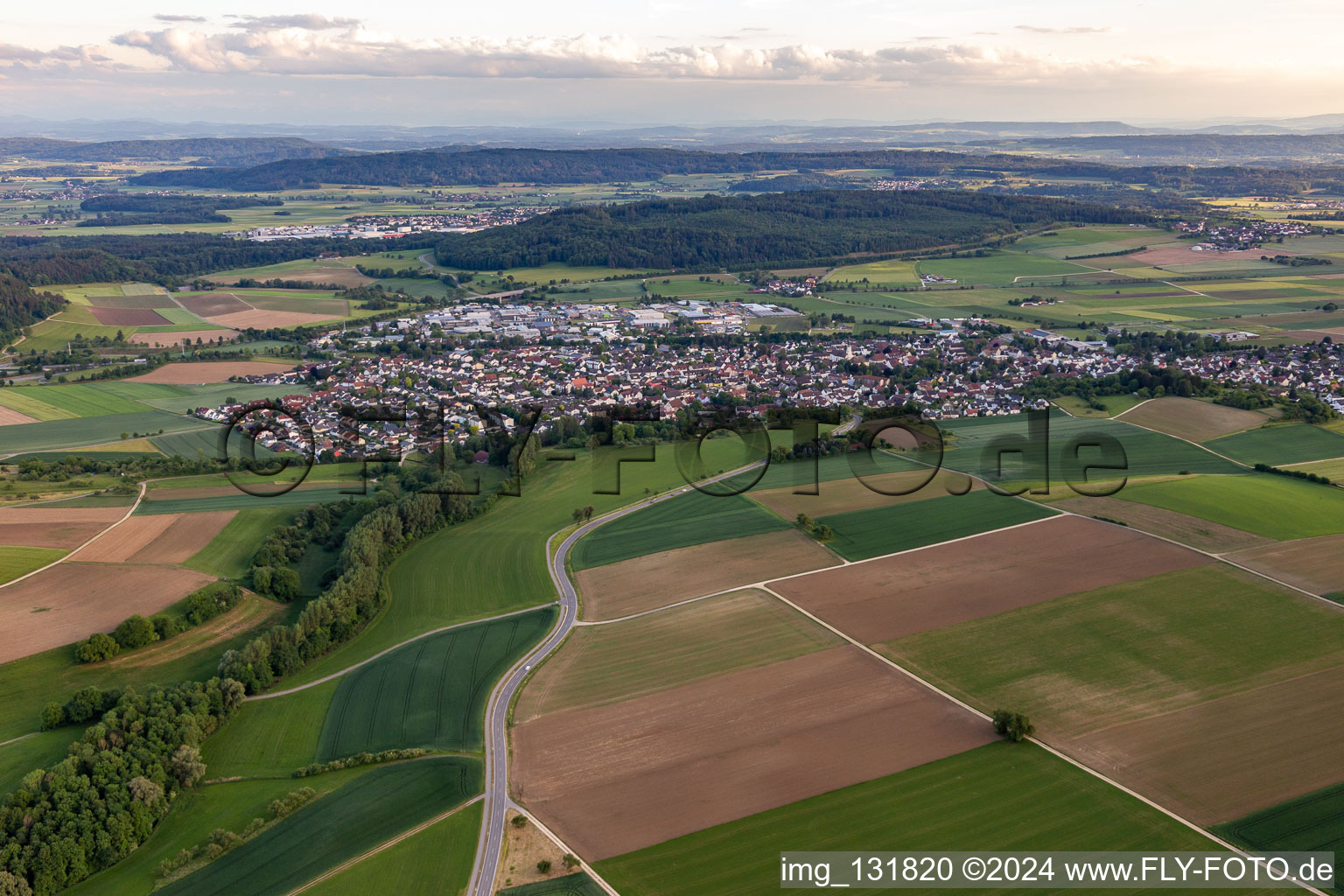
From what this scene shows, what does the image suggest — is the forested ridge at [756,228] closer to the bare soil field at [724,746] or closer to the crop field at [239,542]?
the crop field at [239,542]

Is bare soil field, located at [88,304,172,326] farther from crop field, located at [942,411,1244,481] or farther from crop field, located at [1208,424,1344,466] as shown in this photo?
crop field, located at [1208,424,1344,466]

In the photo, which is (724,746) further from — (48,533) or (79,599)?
(48,533)

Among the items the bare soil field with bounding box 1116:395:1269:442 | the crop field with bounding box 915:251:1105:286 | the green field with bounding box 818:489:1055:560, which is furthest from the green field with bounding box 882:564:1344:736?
the crop field with bounding box 915:251:1105:286

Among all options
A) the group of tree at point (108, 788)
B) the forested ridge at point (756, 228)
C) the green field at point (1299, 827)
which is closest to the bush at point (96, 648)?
the group of tree at point (108, 788)

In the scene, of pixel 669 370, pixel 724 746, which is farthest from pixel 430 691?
pixel 669 370

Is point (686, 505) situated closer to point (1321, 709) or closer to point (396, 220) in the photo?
point (1321, 709)
